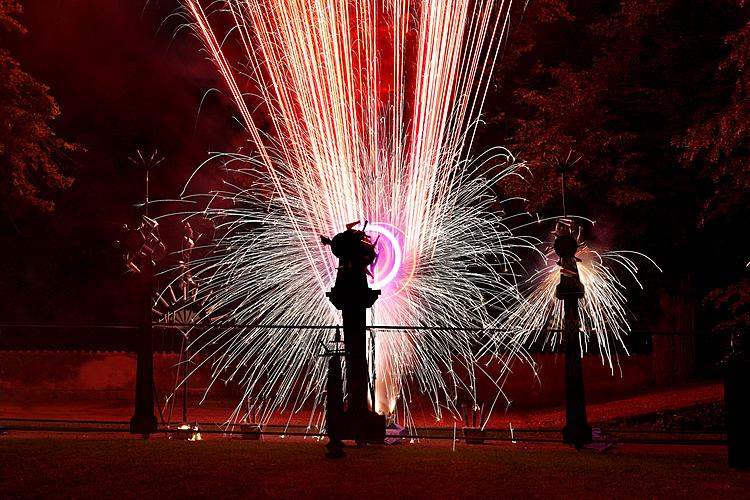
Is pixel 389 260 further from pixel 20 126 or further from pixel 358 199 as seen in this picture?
pixel 20 126

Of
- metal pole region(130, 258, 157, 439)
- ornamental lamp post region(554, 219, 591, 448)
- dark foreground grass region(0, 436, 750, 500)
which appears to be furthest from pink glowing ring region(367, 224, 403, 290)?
dark foreground grass region(0, 436, 750, 500)

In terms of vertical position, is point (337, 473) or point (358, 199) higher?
point (358, 199)

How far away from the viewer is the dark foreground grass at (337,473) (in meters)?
8.13

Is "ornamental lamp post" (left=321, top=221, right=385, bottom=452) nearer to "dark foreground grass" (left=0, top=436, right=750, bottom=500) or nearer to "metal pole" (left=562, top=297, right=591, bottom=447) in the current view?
"dark foreground grass" (left=0, top=436, right=750, bottom=500)

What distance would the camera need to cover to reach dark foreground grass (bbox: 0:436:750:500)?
8.13 m

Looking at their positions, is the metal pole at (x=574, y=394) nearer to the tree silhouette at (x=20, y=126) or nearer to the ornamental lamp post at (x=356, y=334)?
the ornamental lamp post at (x=356, y=334)

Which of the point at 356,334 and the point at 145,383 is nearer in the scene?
the point at 356,334

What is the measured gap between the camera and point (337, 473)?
352 inches

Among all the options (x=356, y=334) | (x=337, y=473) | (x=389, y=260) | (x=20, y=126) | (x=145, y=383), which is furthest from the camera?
(x=20, y=126)

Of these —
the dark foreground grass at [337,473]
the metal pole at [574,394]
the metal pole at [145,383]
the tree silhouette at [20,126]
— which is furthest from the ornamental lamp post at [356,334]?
the tree silhouette at [20,126]

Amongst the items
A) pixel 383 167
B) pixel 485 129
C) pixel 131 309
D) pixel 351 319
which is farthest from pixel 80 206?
pixel 351 319

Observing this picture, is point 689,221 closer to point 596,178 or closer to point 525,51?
point 596,178

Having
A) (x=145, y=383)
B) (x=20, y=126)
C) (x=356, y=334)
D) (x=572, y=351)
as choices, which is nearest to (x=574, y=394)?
(x=572, y=351)

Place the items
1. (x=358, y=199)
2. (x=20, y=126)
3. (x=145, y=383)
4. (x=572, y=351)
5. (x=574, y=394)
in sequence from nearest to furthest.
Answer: (x=574, y=394) < (x=572, y=351) < (x=145, y=383) < (x=358, y=199) < (x=20, y=126)
